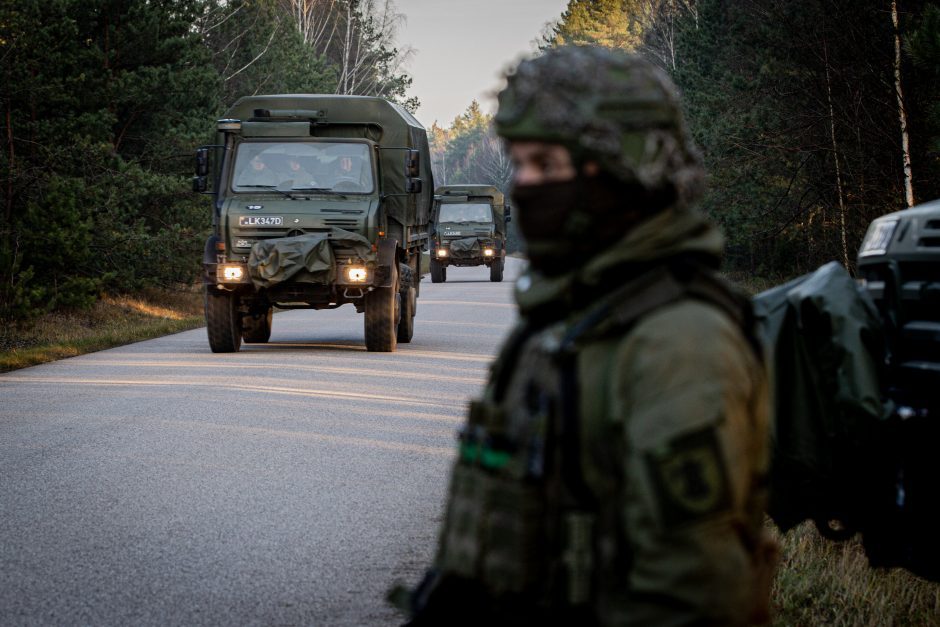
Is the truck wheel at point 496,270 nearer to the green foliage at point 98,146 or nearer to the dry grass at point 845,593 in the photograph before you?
the green foliage at point 98,146

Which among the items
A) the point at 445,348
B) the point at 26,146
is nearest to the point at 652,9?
→ the point at 26,146

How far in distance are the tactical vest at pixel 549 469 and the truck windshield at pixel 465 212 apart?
38.3m

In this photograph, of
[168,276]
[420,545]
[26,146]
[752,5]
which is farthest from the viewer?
[752,5]

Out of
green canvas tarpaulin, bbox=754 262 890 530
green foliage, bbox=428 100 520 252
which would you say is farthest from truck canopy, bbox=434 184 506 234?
green foliage, bbox=428 100 520 252

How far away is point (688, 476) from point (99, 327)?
2061cm

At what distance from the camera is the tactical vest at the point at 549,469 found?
6.27 feet

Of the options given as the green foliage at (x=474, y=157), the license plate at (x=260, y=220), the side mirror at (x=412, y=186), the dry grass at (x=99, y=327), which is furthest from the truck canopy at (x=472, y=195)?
the green foliage at (x=474, y=157)

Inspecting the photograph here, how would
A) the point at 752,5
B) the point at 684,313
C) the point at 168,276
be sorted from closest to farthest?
the point at 684,313
the point at 168,276
the point at 752,5

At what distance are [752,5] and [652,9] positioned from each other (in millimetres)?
33617

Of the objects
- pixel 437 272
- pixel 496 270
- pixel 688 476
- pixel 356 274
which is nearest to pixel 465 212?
pixel 496 270

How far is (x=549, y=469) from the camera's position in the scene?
6.46ft

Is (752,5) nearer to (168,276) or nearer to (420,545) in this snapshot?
(168,276)

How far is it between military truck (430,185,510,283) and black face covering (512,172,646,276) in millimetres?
36178

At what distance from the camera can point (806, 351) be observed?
3.98m
